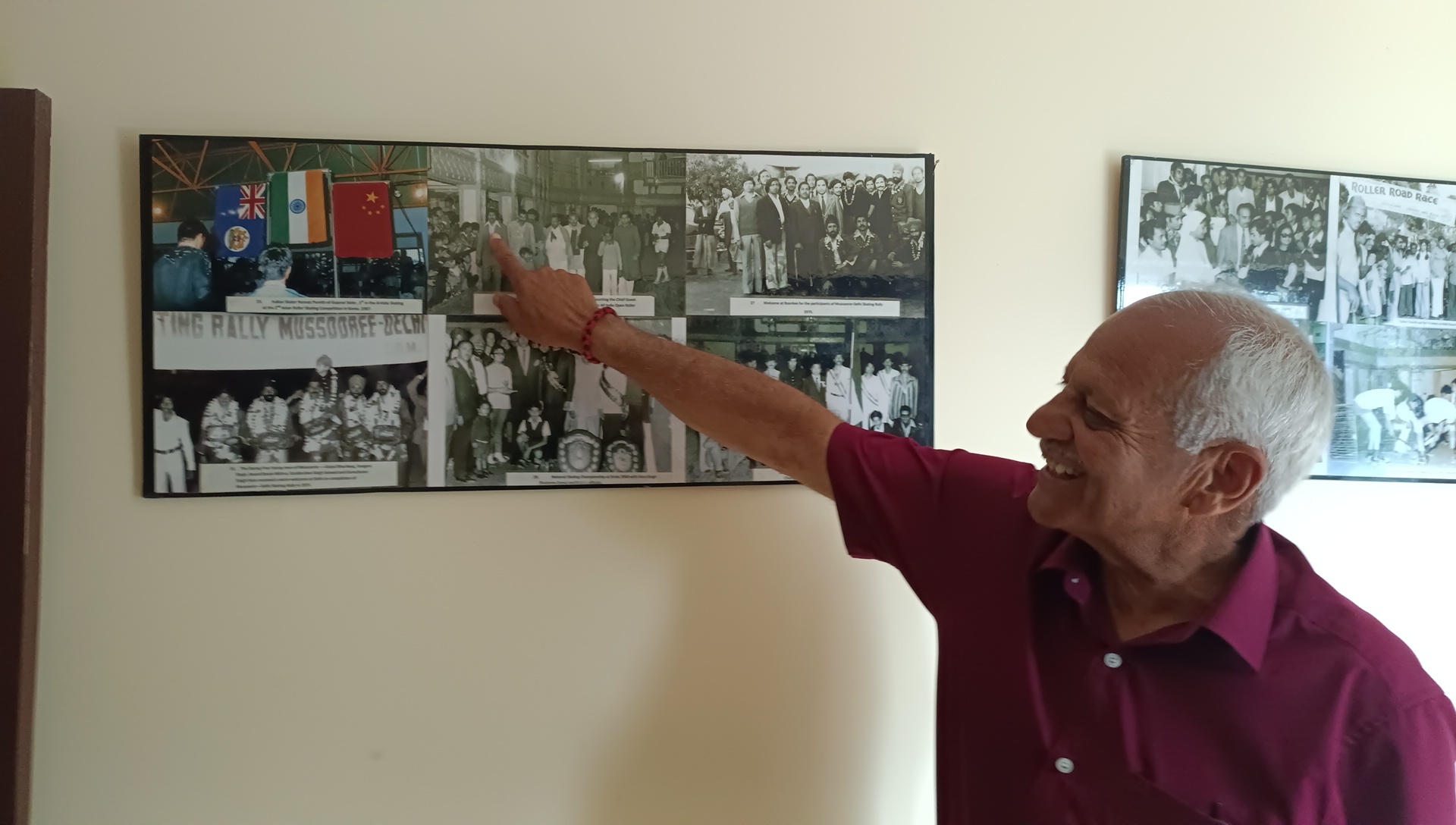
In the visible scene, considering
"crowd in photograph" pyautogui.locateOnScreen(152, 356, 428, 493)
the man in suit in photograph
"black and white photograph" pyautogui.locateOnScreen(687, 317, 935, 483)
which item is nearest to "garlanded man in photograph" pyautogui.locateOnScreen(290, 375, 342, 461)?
"crowd in photograph" pyautogui.locateOnScreen(152, 356, 428, 493)

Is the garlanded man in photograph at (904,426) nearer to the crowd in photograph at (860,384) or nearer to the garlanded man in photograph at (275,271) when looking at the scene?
the crowd in photograph at (860,384)

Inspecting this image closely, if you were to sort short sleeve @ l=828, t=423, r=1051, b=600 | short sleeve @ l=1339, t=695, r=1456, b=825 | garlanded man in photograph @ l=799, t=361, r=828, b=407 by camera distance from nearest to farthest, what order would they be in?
short sleeve @ l=1339, t=695, r=1456, b=825
short sleeve @ l=828, t=423, r=1051, b=600
garlanded man in photograph @ l=799, t=361, r=828, b=407

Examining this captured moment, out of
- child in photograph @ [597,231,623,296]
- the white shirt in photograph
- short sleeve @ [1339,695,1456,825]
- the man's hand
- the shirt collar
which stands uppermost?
child in photograph @ [597,231,623,296]

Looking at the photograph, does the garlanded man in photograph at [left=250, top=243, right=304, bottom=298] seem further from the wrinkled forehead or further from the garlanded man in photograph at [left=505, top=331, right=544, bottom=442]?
the wrinkled forehead

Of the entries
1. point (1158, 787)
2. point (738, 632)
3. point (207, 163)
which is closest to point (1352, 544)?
point (1158, 787)

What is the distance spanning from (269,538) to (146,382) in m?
0.30

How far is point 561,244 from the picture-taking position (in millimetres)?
1182

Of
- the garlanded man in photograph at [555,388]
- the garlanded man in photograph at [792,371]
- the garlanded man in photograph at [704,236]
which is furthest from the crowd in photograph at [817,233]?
the garlanded man in photograph at [555,388]

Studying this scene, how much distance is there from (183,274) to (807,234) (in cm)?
99

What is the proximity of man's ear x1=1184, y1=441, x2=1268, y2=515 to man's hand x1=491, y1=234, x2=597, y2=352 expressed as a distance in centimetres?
85

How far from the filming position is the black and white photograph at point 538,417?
3.84 ft

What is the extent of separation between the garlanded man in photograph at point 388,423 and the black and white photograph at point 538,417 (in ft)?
0.18

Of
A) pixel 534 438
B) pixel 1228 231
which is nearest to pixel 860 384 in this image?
pixel 534 438

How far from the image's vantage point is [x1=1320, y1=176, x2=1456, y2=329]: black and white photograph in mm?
1338
